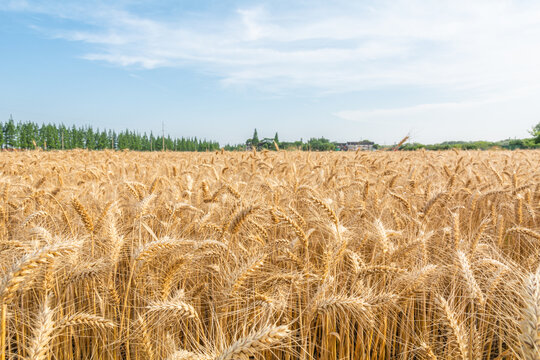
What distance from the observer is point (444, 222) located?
3.19m

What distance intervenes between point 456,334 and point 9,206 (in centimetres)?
390

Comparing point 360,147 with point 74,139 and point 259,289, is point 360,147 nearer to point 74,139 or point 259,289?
point 259,289

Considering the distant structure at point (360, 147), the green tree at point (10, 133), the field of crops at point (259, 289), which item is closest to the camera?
the field of crops at point (259, 289)

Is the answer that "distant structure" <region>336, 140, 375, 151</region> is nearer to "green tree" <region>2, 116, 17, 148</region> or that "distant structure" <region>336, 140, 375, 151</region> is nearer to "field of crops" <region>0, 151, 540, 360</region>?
"field of crops" <region>0, 151, 540, 360</region>

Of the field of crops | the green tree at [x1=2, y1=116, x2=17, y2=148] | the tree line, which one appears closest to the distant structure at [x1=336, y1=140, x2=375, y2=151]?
the field of crops

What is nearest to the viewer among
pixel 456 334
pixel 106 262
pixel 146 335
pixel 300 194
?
pixel 456 334

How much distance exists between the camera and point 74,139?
92.2 m

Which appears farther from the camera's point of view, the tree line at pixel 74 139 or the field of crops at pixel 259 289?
the tree line at pixel 74 139

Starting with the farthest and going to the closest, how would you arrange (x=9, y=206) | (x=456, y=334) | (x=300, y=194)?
1. (x=300, y=194)
2. (x=9, y=206)
3. (x=456, y=334)

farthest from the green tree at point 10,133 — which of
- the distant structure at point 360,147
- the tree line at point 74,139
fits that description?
the distant structure at point 360,147

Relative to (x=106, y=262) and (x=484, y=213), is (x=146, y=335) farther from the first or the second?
(x=484, y=213)

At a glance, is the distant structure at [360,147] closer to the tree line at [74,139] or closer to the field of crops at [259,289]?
the field of crops at [259,289]

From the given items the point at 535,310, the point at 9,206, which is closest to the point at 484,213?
the point at 535,310

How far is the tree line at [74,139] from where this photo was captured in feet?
260
